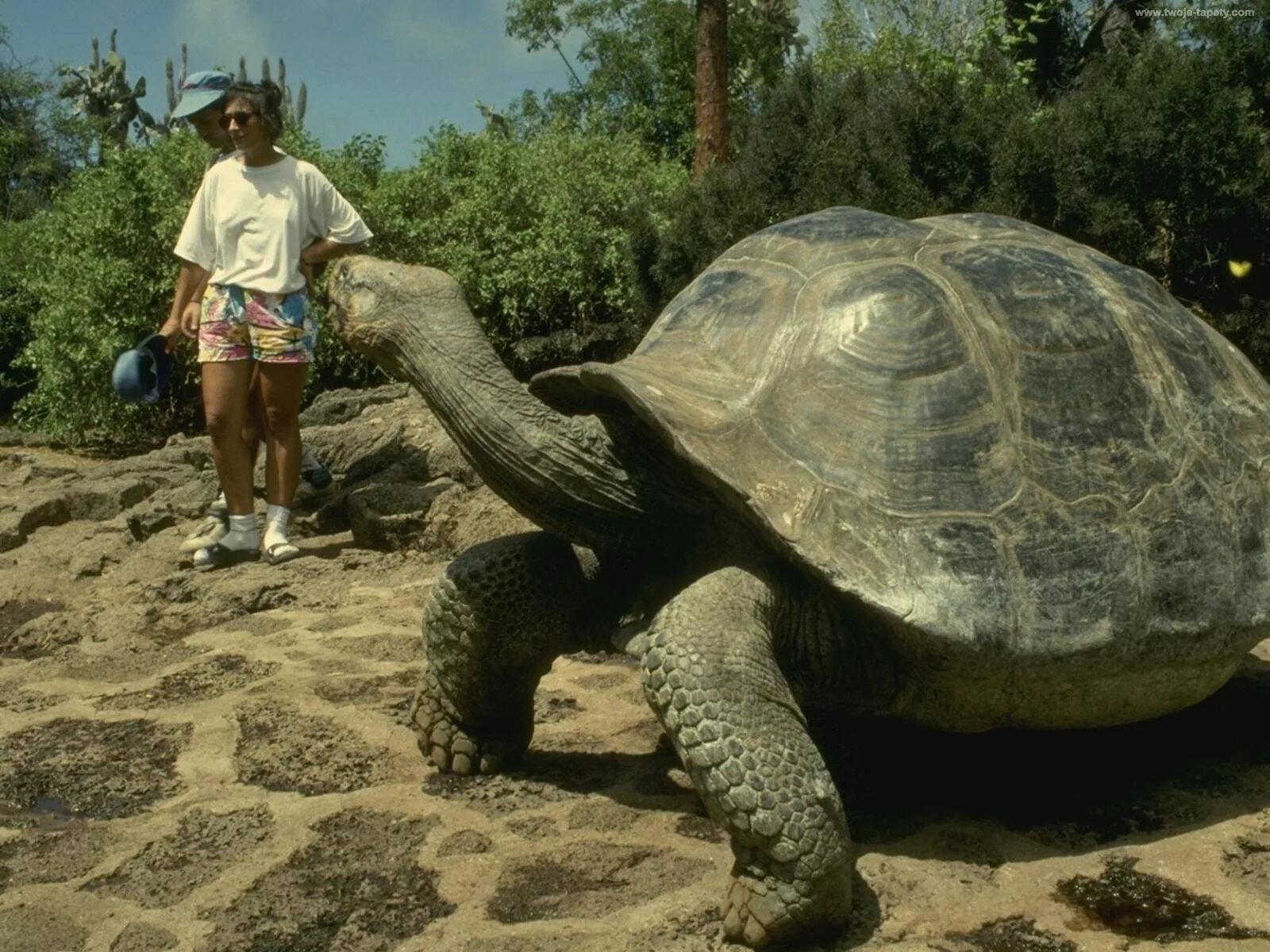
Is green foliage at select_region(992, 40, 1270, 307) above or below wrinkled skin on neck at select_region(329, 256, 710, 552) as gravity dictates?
above

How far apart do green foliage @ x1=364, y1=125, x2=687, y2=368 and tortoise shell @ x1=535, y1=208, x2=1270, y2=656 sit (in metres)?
7.35

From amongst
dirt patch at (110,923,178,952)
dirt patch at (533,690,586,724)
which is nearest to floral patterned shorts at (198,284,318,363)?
dirt patch at (533,690,586,724)

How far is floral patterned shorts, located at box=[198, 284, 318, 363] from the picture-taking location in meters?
6.16

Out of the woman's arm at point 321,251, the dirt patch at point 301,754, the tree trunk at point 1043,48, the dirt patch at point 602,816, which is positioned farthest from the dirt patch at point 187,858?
the tree trunk at point 1043,48

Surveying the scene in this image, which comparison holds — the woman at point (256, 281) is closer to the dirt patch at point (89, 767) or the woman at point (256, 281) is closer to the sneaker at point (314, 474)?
the sneaker at point (314, 474)

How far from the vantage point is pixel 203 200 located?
20.5 feet

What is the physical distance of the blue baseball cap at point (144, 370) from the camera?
6.50m

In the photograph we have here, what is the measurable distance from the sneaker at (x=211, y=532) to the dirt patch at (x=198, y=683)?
1553 mm

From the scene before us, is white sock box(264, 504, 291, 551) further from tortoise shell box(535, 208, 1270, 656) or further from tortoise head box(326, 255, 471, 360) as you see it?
tortoise shell box(535, 208, 1270, 656)

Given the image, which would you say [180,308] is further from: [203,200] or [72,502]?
[72,502]

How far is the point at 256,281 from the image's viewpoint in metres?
6.11

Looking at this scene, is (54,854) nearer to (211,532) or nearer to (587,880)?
(587,880)

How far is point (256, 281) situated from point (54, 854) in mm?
3320

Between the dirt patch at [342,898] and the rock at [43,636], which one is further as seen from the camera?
the rock at [43,636]
